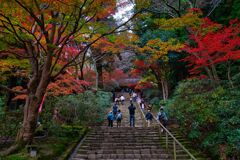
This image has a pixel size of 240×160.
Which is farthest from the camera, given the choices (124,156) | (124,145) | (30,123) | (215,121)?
(124,145)

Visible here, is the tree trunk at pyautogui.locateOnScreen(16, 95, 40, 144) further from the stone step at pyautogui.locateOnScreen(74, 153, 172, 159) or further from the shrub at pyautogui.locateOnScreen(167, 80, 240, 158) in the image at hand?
the shrub at pyautogui.locateOnScreen(167, 80, 240, 158)

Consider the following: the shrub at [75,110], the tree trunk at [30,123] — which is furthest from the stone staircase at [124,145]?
the shrub at [75,110]

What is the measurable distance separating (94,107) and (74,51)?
5536 millimetres

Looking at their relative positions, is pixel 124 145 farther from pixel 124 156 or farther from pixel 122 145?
pixel 124 156

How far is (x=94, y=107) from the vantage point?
16516mm

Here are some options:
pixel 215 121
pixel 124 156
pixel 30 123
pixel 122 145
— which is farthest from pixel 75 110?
pixel 215 121

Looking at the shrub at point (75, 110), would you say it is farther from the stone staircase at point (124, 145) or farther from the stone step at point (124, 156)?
the stone step at point (124, 156)

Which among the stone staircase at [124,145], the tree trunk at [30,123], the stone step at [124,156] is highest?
the tree trunk at [30,123]

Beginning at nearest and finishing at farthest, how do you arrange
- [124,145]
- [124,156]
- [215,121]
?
[124,156], [215,121], [124,145]

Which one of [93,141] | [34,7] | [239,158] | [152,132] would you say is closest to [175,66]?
[152,132]

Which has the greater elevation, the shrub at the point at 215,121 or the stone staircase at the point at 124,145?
the shrub at the point at 215,121

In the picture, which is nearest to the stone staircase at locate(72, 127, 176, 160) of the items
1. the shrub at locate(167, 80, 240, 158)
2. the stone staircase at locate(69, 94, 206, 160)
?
the stone staircase at locate(69, 94, 206, 160)

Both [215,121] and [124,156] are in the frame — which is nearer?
[124,156]

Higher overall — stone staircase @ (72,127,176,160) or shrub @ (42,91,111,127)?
shrub @ (42,91,111,127)
